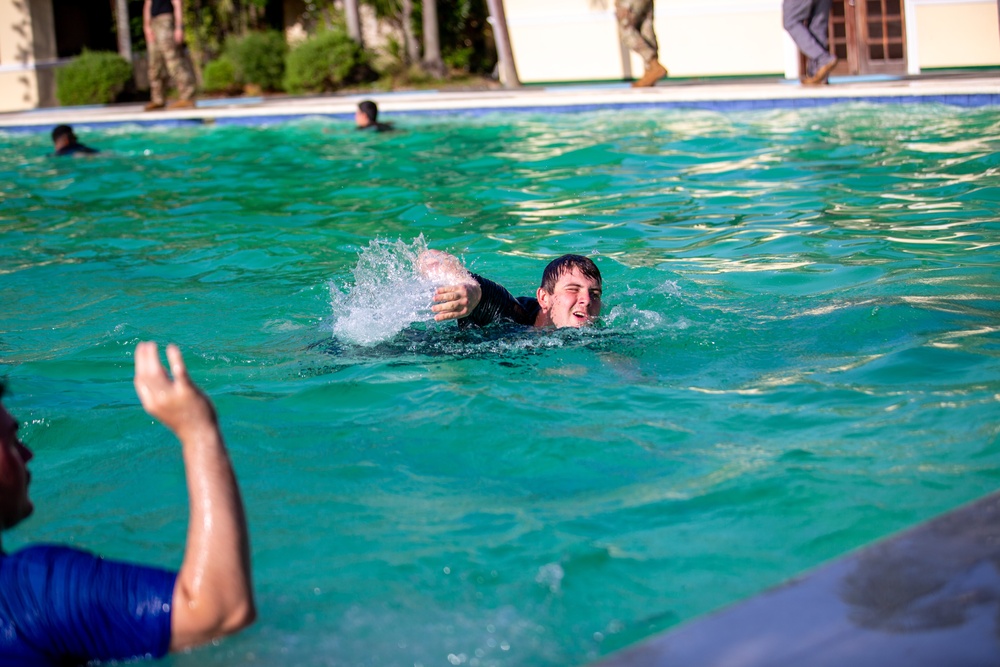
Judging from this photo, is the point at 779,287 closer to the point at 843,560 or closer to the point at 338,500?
the point at 338,500

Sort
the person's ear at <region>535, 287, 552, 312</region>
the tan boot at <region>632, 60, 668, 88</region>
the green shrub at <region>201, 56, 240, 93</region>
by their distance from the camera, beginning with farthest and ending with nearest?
1. the green shrub at <region>201, 56, 240, 93</region>
2. the tan boot at <region>632, 60, 668, 88</region>
3. the person's ear at <region>535, 287, 552, 312</region>

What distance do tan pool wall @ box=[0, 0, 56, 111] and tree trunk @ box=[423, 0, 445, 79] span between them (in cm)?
829

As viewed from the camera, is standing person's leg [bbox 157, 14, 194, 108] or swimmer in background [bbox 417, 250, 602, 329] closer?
swimmer in background [bbox 417, 250, 602, 329]

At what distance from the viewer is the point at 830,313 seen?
594 centimetres

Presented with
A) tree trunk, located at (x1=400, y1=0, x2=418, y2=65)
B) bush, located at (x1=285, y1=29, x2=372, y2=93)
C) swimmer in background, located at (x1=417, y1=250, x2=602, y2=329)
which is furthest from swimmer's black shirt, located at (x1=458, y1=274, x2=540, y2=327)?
tree trunk, located at (x1=400, y1=0, x2=418, y2=65)

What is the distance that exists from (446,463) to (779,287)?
3.32 metres

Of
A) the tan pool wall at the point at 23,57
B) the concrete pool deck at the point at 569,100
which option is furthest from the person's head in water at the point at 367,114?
the tan pool wall at the point at 23,57

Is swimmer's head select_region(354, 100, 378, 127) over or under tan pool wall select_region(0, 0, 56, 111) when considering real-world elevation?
under

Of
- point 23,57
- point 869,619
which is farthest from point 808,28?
point 23,57

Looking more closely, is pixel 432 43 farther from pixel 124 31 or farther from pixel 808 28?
pixel 808 28

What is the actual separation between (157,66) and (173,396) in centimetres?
1774

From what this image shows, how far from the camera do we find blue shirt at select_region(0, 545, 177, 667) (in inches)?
94.4

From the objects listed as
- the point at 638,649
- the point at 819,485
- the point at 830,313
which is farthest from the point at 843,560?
the point at 830,313

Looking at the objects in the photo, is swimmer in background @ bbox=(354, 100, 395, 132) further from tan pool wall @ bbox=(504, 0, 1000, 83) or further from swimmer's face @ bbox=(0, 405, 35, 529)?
swimmer's face @ bbox=(0, 405, 35, 529)
